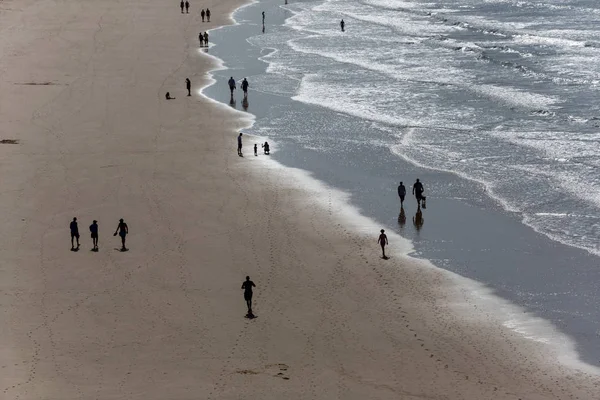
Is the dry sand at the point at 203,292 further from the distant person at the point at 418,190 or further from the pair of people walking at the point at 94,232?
the distant person at the point at 418,190

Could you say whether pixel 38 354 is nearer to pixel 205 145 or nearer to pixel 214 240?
pixel 214 240

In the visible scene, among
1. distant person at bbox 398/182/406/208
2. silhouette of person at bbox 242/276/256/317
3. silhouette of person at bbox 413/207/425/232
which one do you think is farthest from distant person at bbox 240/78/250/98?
silhouette of person at bbox 242/276/256/317

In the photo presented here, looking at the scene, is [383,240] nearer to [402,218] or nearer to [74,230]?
[402,218]

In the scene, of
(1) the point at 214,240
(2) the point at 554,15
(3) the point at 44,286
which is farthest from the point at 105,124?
(2) the point at 554,15

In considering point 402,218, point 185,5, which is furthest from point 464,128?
point 185,5

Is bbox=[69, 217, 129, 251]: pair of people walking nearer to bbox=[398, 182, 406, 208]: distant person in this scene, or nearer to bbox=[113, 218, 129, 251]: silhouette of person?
bbox=[113, 218, 129, 251]: silhouette of person

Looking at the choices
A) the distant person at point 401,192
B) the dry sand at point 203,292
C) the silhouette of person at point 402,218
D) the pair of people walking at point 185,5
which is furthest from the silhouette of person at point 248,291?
the pair of people walking at point 185,5

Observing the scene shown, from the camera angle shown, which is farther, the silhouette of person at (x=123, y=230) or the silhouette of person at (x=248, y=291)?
the silhouette of person at (x=123, y=230)
